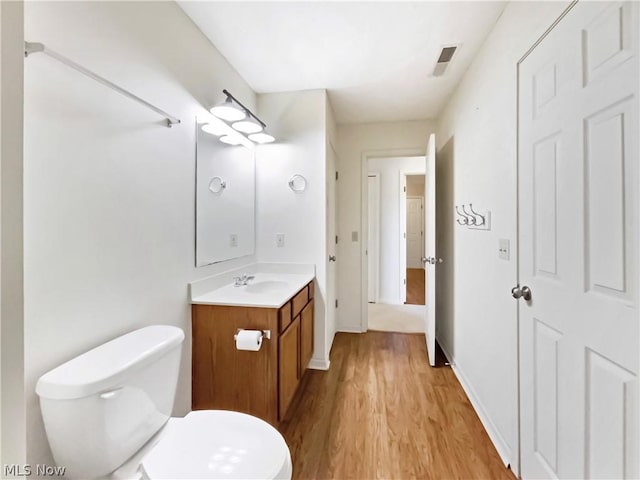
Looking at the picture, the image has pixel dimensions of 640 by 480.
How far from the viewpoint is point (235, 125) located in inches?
78.9

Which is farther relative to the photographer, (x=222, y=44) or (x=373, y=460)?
(x=222, y=44)

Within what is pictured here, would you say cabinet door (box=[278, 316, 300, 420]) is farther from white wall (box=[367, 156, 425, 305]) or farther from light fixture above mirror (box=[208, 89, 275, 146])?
white wall (box=[367, 156, 425, 305])

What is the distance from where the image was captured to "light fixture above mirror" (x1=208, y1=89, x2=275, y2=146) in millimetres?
1731

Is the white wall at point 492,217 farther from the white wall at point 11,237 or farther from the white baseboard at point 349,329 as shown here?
the white wall at point 11,237

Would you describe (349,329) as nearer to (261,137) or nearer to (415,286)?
(261,137)

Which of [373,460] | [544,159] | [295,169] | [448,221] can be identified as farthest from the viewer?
[448,221]

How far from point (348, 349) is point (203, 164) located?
2151 millimetres

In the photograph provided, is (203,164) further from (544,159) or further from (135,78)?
(544,159)

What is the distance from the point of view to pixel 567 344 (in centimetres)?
101

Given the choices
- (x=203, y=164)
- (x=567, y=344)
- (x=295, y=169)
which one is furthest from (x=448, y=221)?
(x=203, y=164)

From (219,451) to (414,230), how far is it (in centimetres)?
681

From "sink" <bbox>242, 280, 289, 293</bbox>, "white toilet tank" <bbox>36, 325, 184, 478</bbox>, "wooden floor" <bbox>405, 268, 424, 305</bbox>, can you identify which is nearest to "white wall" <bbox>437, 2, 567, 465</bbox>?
"sink" <bbox>242, 280, 289, 293</bbox>

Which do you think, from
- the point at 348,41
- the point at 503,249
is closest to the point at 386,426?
the point at 503,249

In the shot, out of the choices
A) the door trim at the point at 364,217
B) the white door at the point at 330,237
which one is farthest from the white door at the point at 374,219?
the white door at the point at 330,237
